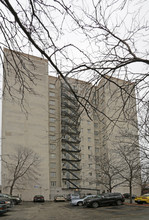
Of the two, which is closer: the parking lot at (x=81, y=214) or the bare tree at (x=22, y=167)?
the parking lot at (x=81, y=214)

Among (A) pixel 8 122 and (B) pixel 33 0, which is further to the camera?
(A) pixel 8 122

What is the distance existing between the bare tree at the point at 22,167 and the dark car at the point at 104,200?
23.0 m

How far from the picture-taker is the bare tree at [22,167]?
4538cm

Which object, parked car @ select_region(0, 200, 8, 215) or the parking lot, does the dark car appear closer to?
the parking lot

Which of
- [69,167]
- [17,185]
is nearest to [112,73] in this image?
[17,185]

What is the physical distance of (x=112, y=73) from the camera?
5.27 metres

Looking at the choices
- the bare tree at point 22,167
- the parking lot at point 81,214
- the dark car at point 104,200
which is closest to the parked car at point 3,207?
the parking lot at point 81,214

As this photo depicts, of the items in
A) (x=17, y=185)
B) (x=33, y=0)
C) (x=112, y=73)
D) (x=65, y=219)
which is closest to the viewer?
(x=33, y=0)

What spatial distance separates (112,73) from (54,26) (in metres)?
1.73

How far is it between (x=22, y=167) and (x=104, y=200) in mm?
26380

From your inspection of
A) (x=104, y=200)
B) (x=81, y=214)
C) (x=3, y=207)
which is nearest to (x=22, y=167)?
(x=104, y=200)

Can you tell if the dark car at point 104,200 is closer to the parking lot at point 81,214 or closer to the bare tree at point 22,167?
the parking lot at point 81,214

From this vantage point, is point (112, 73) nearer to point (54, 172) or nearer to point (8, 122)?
point (8, 122)

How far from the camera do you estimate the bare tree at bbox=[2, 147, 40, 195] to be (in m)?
45.4
